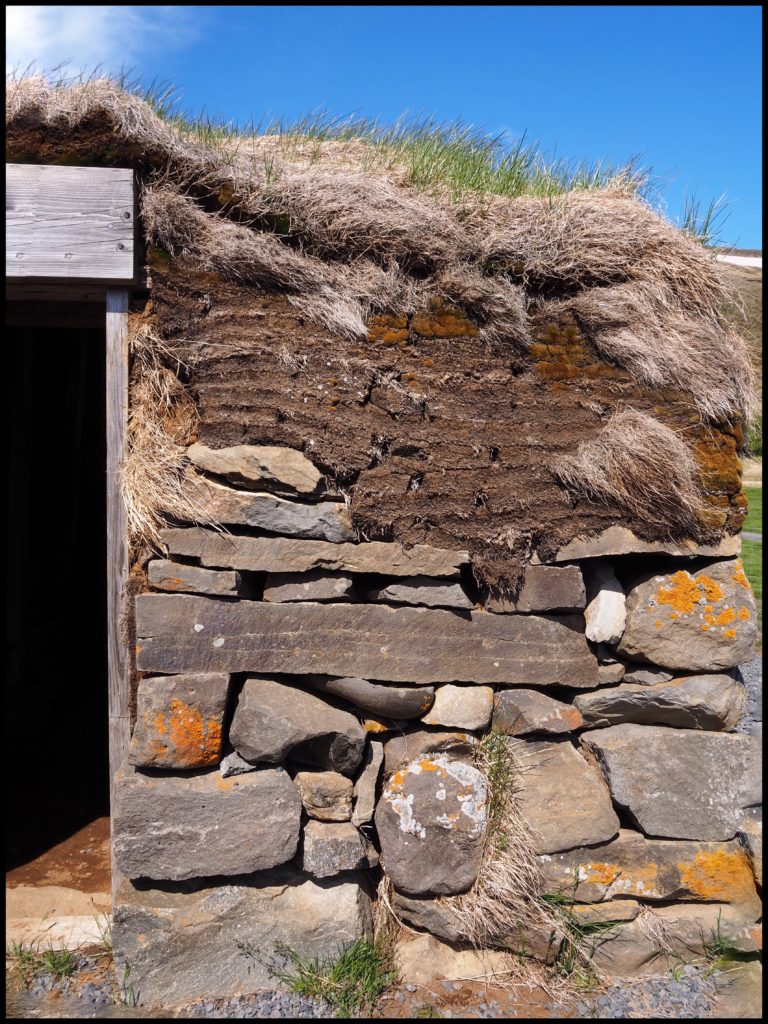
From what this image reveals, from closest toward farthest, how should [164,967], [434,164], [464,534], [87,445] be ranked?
[164,967] → [464,534] → [434,164] → [87,445]

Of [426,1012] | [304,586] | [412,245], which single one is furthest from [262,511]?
[426,1012]

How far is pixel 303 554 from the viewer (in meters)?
3.00

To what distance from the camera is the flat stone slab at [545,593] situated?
316cm

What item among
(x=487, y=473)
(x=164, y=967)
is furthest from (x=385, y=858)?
(x=487, y=473)

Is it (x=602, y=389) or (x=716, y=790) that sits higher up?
(x=602, y=389)

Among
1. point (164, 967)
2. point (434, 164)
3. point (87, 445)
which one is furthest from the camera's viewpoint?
point (87, 445)

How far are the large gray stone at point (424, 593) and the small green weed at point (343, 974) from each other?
140 cm

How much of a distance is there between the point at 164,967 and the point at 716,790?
7.93ft

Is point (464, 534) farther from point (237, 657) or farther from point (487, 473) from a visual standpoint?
point (237, 657)

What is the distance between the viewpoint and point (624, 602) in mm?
3271

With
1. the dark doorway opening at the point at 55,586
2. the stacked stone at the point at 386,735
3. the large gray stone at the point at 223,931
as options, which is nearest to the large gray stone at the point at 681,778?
the stacked stone at the point at 386,735

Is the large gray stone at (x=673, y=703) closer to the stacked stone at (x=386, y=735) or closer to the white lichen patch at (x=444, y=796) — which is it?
the stacked stone at (x=386, y=735)

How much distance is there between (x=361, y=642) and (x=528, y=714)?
797 mm

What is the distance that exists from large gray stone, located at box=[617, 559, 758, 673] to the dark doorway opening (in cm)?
339
